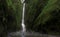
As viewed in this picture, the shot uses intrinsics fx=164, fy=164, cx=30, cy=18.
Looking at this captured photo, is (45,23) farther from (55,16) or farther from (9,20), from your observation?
(9,20)

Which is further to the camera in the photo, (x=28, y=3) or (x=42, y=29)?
(x=28, y=3)

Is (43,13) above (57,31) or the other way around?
above

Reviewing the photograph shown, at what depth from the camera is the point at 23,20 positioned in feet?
14.9

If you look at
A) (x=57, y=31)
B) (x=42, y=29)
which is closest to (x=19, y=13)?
(x=42, y=29)

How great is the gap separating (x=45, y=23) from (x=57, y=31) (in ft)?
1.17

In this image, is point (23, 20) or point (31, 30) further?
point (23, 20)

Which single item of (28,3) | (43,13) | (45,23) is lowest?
(45,23)

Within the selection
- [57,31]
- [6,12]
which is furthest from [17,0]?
[57,31]

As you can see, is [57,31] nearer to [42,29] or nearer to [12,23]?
[42,29]

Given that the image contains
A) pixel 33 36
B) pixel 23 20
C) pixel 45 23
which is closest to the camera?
pixel 33 36

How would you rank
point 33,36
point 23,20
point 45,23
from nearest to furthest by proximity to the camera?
point 33,36 < point 45,23 < point 23,20

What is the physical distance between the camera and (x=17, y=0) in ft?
15.0

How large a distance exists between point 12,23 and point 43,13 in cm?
85

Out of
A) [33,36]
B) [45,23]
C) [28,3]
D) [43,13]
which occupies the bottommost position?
[33,36]
